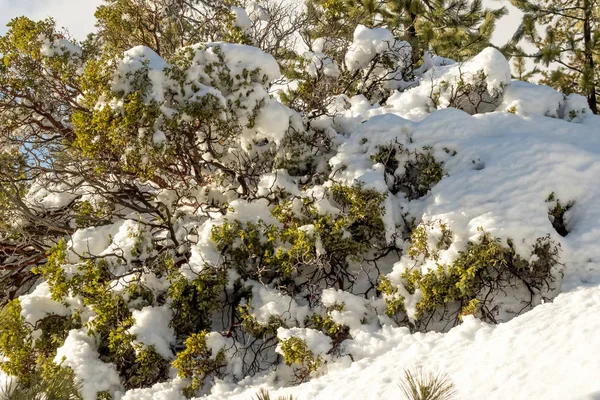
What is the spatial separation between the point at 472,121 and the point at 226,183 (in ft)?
13.6

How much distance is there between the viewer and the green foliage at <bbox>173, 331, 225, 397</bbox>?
5.30m

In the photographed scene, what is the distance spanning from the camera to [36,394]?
3.18 m

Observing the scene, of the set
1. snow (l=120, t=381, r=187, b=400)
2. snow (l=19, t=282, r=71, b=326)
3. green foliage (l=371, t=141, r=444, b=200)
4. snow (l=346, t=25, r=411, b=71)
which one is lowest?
snow (l=120, t=381, r=187, b=400)

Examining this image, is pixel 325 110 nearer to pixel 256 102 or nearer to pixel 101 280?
pixel 256 102

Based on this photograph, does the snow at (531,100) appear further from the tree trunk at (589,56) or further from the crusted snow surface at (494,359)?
the tree trunk at (589,56)

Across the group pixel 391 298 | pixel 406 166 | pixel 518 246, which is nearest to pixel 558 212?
pixel 518 246

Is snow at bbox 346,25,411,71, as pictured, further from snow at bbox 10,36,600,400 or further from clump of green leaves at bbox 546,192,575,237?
clump of green leaves at bbox 546,192,575,237

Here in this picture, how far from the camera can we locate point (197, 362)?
538cm

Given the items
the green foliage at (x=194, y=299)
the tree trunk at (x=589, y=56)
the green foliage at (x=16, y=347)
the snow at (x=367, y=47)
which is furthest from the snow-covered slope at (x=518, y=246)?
the tree trunk at (x=589, y=56)

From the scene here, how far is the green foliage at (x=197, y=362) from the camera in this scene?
530 centimetres

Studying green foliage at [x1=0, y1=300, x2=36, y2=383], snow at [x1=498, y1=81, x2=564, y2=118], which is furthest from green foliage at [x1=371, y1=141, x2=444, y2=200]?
green foliage at [x1=0, y1=300, x2=36, y2=383]

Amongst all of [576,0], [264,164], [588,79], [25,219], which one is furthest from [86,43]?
[576,0]

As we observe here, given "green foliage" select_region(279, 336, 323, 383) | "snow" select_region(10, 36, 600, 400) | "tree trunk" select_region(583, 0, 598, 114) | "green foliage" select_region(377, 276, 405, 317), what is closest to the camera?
"snow" select_region(10, 36, 600, 400)

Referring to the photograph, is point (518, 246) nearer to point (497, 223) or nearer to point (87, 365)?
point (497, 223)
